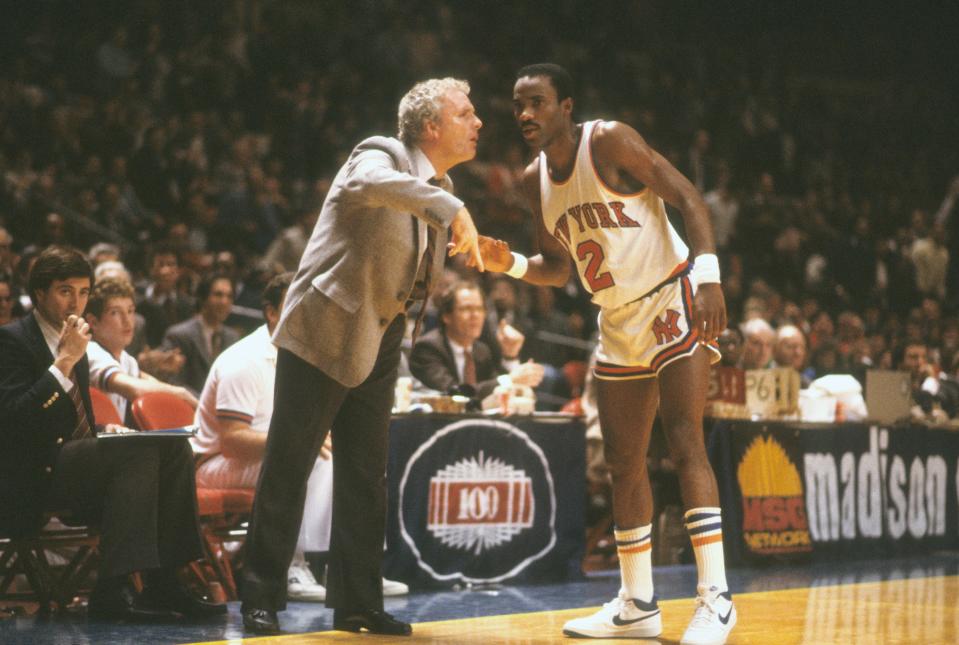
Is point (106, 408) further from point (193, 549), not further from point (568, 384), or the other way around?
point (568, 384)

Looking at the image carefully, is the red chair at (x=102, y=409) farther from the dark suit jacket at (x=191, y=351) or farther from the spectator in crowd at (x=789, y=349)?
the spectator in crowd at (x=789, y=349)

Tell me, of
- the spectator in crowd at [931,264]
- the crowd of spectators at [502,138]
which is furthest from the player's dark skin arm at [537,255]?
the spectator in crowd at [931,264]

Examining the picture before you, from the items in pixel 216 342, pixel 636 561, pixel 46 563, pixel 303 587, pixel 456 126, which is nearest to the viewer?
pixel 456 126

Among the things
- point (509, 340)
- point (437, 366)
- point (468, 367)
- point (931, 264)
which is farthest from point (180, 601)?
point (931, 264)

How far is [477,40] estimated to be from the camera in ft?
52.9

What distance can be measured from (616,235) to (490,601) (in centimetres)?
184

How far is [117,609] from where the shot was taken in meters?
4.54

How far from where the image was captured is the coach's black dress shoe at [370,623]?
4.19m

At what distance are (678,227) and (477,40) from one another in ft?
15.4

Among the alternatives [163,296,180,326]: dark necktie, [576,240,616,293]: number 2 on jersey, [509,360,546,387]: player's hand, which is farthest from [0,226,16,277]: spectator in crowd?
[576,240,616,293]: number 2 on jersey

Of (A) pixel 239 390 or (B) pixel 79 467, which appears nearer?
(B) pixel 79 467

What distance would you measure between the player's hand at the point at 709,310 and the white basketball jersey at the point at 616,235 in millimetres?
301

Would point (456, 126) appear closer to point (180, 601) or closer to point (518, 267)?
point (518, 267)

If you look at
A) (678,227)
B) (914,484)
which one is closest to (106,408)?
(914,484)
